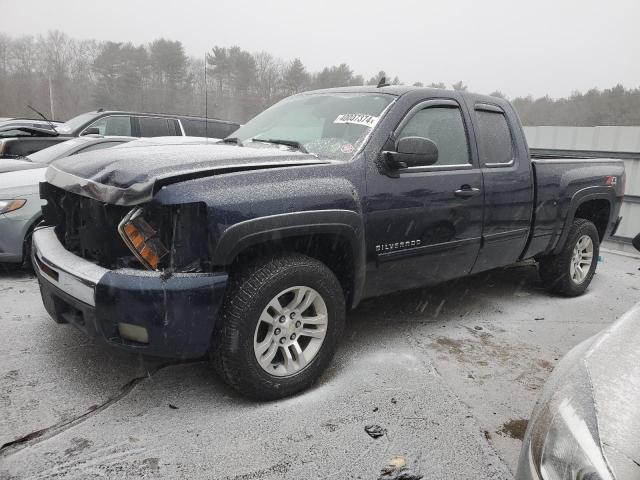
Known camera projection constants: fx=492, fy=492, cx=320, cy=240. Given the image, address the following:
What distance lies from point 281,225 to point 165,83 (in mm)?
27980

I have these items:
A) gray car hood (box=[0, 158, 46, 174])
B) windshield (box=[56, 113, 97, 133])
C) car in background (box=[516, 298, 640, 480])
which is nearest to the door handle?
car in background (box=[516, 298, 640, 480])

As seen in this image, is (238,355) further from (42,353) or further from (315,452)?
(42,353)

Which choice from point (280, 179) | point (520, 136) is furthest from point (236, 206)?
point (520, 136)

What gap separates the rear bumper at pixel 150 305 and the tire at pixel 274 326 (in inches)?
4.7

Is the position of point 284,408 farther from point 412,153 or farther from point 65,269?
point 412,153

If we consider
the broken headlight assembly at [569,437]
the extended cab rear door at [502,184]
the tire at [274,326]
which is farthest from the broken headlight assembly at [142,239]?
the extended cab rear door at [502,184]

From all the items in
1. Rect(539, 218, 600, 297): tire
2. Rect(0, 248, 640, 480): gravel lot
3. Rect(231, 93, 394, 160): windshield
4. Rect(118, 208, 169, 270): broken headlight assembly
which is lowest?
Rect(0, 248, 640, 480): gravel lot

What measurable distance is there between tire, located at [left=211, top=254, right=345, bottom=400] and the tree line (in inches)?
75.3

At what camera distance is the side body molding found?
7.88ft

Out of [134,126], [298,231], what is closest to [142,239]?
[298,231]

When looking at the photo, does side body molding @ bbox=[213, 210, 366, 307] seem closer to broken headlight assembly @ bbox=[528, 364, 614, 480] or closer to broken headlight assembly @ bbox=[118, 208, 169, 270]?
broken headlight assembly @ bbox=[118, 208, 169, 270]

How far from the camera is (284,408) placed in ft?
8.84

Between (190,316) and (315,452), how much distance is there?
0.88 metres

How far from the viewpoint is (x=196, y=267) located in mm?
2395
